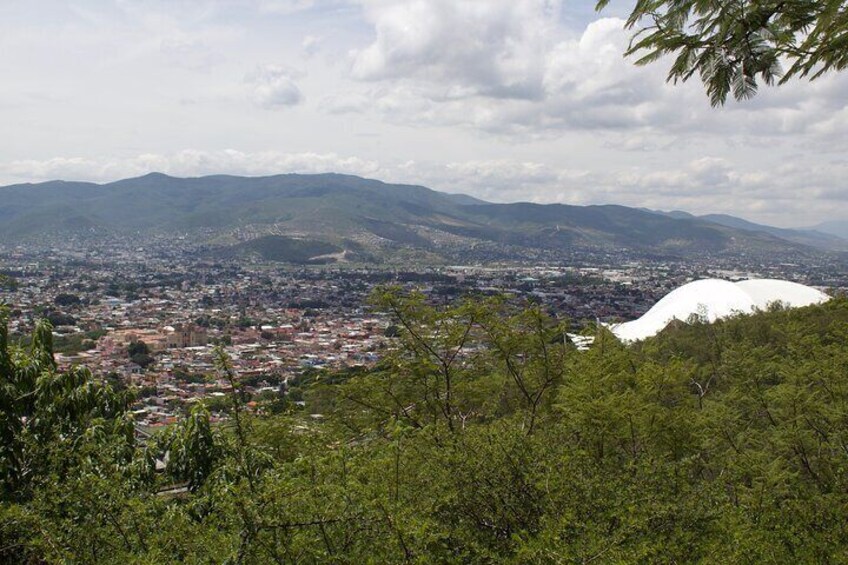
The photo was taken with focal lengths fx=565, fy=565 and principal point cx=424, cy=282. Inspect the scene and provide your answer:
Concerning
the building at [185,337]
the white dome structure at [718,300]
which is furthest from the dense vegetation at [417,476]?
the building at [185,337]

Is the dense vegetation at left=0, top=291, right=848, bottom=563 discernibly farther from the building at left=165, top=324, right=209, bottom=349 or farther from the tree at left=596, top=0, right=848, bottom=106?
the building at left=165, top=324, right=209, bottom=349

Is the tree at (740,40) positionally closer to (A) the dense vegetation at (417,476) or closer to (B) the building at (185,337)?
(A) the dense vegetation at (417,476)

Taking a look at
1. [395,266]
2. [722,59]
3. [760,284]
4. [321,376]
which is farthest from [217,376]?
[395,266]

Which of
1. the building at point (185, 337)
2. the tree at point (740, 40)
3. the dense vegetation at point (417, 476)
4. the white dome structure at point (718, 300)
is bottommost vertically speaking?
the building at point (185, 337)

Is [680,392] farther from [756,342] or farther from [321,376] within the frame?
[756,342]

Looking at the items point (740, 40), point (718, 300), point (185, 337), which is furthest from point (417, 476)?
point (185, 337)

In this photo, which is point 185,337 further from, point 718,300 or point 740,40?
point 740,40

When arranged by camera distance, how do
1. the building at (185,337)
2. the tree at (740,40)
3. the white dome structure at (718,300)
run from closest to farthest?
the tree at (740,40), the white dome structure at (718,300), the building at (185,337)
